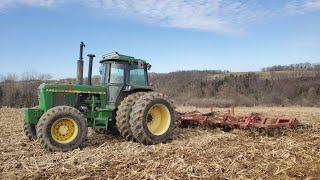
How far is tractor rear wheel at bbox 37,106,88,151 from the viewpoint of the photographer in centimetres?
938

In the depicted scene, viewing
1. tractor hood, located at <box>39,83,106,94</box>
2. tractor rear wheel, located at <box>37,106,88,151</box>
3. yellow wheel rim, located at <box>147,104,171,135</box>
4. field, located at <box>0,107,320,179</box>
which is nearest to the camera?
field, located at <box>0,107,320,179</box>

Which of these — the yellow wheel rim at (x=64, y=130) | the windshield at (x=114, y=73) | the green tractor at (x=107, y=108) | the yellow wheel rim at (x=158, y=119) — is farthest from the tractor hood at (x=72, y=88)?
the yellow wheel rim at (x=158, y=119)

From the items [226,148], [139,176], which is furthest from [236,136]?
[139,176]

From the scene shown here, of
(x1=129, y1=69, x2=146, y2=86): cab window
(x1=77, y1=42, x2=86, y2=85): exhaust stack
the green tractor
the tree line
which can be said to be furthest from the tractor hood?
the tree line

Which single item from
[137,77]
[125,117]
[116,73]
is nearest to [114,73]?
[116,73]

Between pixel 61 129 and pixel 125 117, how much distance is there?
1.73 m

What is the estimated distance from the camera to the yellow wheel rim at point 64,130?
961 cm

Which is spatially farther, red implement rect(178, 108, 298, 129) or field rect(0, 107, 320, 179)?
red implement rect(178, 108, 298, 129)

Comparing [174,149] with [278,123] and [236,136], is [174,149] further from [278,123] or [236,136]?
[278,123]

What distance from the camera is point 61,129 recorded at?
9.71 meters

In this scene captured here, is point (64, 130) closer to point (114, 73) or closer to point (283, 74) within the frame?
point (114, 73)

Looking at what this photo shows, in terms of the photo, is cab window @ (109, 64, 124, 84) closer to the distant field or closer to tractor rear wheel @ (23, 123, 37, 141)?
tractor rear wheel @ (23, 123, 37, 141)

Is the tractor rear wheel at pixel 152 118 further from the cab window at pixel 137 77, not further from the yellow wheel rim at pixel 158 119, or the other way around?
the cab window at pixel 137 77

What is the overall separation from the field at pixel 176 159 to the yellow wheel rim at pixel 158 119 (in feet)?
1.60
